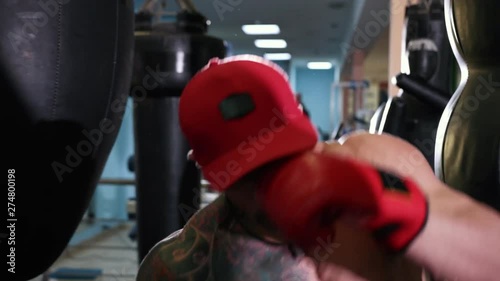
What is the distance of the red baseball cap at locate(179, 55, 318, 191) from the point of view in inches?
21.3

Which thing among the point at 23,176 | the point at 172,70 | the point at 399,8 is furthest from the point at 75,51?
the point at 399,8

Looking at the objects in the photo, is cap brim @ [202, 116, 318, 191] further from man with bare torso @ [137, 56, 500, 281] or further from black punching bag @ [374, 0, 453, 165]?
black punching bag @ [374, 0, 453, 165]

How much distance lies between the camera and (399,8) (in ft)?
9.50

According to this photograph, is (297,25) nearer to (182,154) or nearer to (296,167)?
(182,154)

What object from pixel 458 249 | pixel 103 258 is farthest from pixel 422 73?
pixel 103 258

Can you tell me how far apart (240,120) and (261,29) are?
827 cm

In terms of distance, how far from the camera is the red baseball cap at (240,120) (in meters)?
0.54

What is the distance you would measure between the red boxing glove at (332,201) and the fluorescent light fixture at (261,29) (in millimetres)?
7711

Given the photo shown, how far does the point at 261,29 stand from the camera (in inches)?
340

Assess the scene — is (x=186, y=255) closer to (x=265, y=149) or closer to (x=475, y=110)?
(x=265, y=149)

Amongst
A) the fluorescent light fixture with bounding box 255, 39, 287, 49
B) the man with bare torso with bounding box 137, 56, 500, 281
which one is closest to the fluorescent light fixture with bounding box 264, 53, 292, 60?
the fluorescent light fixture with bounding box 255, 39, 287, 49

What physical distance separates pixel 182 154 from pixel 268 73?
1.40m

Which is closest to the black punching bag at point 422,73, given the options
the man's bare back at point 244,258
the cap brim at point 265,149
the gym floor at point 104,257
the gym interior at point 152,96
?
the gym interior at point 152,96

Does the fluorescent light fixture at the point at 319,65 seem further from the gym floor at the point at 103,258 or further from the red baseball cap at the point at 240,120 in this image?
the red baseball cap at the point at 240,120
